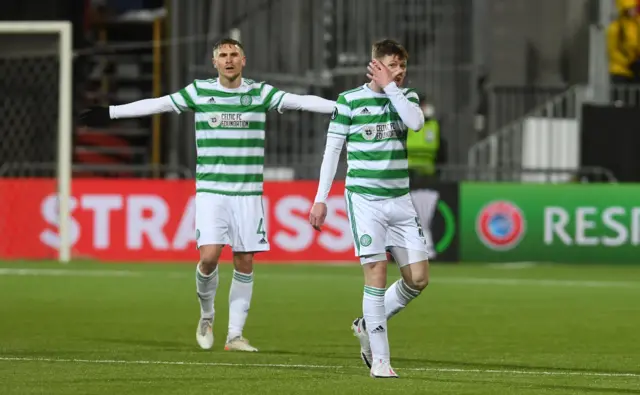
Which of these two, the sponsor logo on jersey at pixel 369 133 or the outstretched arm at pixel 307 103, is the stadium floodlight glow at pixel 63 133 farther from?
the sponsor logo on jersey at pixel 369 133

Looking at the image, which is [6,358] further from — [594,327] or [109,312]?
[594,327]

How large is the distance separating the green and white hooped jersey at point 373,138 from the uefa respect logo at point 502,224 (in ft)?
37.2

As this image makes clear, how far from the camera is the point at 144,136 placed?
2534 cm

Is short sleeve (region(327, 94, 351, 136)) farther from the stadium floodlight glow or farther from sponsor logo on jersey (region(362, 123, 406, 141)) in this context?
the stadium floodlight glow

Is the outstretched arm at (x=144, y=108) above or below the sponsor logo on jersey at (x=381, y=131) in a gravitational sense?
above

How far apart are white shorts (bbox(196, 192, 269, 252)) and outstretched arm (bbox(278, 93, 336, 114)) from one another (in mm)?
674

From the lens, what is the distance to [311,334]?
38.7ft

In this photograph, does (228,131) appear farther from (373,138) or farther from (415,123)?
(415,123)

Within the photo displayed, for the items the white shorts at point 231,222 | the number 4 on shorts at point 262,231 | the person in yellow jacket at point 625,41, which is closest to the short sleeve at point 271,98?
the white shorts at point 231,222

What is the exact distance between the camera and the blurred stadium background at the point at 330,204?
1024cm

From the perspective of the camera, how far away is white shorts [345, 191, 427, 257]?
909cm

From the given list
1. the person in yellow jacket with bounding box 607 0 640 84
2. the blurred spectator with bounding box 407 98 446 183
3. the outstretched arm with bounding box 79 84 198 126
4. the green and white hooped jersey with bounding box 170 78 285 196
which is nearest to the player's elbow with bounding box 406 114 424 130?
the green and white hooped jersey with bounding box 170 78 285 196

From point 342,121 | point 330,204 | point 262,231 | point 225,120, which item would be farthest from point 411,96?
point 330,204

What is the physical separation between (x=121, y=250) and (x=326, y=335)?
909cm
